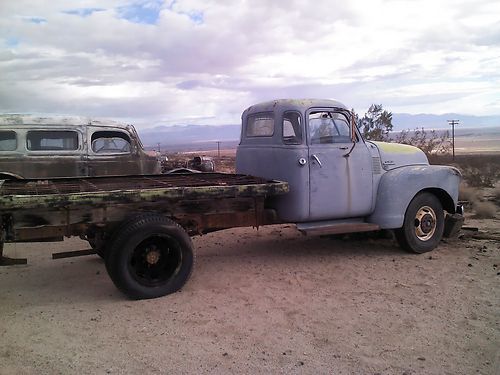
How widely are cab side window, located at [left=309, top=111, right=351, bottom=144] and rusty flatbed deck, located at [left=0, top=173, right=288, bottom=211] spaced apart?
35.0 inches

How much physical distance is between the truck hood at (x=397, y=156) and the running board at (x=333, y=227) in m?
0.89

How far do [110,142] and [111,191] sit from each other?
5.26 meters

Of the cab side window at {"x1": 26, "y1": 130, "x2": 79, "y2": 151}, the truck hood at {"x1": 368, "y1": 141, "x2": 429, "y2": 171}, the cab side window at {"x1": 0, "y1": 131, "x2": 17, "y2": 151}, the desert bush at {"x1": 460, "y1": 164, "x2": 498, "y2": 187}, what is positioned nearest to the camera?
the truck hood at {"x1": 368, "y1": 141, "x2": 429, "y2": 171}

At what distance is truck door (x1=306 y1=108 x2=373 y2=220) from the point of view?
6.22 metres

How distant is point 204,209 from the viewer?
18.7ft

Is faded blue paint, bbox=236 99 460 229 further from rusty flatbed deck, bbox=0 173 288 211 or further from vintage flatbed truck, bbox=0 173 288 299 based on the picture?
vintage flatbed truck, bbox=0 173 288 299

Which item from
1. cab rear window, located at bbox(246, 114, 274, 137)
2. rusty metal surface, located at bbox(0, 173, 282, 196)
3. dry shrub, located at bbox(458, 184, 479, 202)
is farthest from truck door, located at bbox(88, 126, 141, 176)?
dry shrub, located at bbox(458, 184, 479, 202)

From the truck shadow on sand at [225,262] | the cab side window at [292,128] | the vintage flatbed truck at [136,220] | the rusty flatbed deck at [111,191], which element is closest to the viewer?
the rusty flatbed deck at [111,191]

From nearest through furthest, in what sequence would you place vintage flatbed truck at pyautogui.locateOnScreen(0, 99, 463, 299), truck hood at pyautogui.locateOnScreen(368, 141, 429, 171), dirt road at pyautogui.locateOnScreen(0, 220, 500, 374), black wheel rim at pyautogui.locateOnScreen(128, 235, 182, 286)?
1. dirt road at pyautogui.locateOnScreen(0, 220, 500, 374)
2. vintage flatbed truck at pyautogui.locateOnScreen(0, 99, 463, 299)
3. black wheel rim at pyautogui.locateOnScreen(128, 235, 182, 286)
4. truck hood at pyautogui.locateOnScreen(368, 141, 429, 171)

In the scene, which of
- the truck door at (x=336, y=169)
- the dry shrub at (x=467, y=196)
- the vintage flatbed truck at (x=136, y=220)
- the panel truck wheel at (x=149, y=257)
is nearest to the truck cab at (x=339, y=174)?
the truck door at (x=336, y=169)

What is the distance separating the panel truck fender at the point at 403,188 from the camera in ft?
21.8

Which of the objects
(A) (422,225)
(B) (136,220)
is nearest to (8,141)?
(B) (136,220)

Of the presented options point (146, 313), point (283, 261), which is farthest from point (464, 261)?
point (146, 313)

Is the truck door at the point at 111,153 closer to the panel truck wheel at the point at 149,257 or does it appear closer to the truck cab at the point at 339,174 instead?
the truck cab at the point at 339,174
